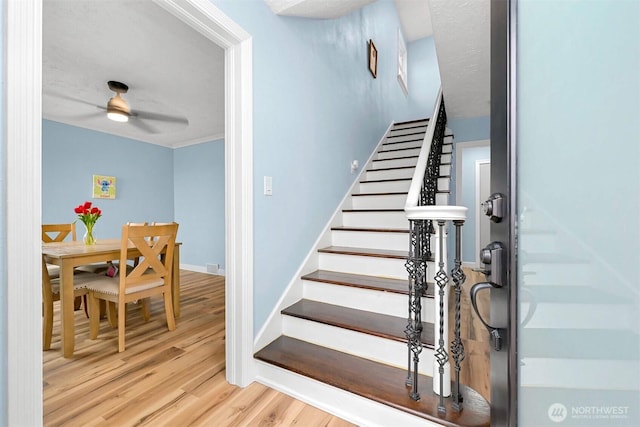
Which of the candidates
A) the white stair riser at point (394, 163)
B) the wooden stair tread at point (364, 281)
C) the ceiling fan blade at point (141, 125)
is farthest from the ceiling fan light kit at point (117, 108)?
the white stair riser at point (394, 163)

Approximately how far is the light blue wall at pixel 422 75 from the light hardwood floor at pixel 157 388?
5904 mm

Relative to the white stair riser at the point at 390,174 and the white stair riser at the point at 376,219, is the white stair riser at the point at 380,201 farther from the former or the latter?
the white stair riser at the point at 390,174

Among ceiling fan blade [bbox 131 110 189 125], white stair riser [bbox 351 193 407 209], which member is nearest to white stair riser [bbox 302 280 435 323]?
white stair riser [bbox 351 193 407 209]

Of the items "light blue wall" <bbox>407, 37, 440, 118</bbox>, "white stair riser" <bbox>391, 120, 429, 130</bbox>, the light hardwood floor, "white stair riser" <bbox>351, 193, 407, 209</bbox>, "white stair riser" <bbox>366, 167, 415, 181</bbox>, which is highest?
"light blue wall" <bbox>407, 37, 440, 118</bbox>

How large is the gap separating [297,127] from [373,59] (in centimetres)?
243

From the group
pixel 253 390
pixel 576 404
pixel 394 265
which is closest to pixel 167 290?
pixel 253 390

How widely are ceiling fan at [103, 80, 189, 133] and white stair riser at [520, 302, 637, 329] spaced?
3484mm

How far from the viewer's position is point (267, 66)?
1776mm

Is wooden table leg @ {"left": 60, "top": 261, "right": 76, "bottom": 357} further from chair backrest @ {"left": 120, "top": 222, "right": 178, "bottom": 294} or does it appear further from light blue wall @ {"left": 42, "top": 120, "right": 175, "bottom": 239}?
light blue wall @ {"left": 42, "top": 120, "right": 175, "bottom": 239}

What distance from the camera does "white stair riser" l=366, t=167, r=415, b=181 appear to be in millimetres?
3178

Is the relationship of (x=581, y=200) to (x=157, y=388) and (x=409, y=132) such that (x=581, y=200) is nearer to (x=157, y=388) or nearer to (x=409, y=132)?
(x=157, y=388)

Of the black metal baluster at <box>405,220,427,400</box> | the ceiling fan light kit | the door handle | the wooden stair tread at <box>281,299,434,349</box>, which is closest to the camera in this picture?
the door handle

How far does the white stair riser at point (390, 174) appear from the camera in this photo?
318 centimetres

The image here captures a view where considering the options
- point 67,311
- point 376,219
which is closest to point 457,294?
point 376,219
